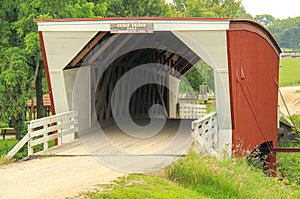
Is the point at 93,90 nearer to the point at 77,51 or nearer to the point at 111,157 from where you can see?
the point at 77,51

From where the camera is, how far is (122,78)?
18891mm

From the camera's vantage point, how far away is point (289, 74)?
74.2m

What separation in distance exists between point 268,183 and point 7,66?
44.3ft

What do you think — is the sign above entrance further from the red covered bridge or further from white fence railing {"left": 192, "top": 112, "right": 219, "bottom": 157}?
white fence railing {"left": 192, "top": 112, "right": 219, "bottom": 157}

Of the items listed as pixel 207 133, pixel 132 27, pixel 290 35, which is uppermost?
pixel 290 35

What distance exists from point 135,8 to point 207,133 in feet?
76.8

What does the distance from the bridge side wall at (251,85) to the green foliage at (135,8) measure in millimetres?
15741

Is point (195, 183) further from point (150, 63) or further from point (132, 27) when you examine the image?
point (150, 63)

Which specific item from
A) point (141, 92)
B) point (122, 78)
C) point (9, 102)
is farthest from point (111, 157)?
point (9, 102)

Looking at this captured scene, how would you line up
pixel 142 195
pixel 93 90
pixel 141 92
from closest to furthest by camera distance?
pixel 142 195 < pixel 93 90 < pixel 141 92

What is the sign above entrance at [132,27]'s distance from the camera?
43.5 feet

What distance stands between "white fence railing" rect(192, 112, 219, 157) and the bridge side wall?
46cm

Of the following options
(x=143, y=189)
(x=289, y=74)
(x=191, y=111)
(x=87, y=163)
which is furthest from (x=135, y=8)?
(x=289, y=74)

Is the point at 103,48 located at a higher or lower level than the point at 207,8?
lower
